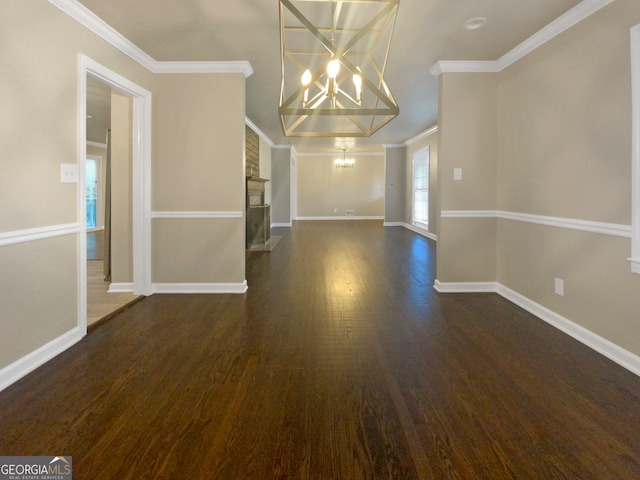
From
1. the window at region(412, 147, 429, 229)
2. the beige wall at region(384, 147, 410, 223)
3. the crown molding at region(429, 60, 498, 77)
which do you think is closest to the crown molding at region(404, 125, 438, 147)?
the window at region(412, 147, 429, 229)

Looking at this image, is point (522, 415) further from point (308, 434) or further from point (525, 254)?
point (525, 254)

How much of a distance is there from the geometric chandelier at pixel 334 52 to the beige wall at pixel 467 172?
0.96 meters

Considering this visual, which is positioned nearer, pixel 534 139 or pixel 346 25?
pixel 346 25

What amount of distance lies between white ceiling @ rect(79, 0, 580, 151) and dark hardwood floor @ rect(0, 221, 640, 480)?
2.39 meters

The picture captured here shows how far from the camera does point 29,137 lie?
91.7 inches

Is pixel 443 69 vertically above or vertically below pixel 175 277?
above

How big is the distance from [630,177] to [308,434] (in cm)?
240

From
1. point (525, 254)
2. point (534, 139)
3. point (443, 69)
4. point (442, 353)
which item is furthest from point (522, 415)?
point (443, 69)

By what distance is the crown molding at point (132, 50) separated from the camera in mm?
2670

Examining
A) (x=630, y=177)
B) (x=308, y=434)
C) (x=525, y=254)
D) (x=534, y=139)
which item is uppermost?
(x=534, y=139)

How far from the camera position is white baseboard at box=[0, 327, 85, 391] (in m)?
2.15

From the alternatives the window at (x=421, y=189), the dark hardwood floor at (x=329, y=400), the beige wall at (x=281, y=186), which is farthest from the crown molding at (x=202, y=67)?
the beige wall at (x=281, y=186)

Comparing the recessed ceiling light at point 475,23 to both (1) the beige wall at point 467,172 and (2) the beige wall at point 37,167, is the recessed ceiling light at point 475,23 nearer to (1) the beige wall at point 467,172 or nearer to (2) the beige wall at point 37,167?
(1) the beige wall at point 467,172

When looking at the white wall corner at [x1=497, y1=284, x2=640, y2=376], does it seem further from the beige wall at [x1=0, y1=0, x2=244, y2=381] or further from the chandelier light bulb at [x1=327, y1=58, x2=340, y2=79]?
the beige wall at [x1=0, y1=0, x2=244, y2=381]
